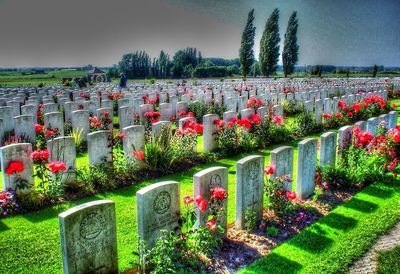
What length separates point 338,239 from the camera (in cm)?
520

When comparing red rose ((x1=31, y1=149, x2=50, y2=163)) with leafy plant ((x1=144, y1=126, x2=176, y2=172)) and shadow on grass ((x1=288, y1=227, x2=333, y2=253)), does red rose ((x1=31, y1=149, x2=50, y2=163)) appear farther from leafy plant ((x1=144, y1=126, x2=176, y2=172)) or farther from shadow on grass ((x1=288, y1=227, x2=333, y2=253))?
shadow on grass ((x1=288, y1=227, x2=333, y2=253))

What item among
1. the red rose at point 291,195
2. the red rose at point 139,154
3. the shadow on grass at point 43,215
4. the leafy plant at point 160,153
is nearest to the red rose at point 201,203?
the red rose at point 291,195

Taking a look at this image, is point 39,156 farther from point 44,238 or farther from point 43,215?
point 44,238

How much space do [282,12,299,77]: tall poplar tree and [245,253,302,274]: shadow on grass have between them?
52909 mm

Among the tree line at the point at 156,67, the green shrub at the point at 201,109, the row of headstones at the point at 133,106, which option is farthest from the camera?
the tree line at the point at 156,67

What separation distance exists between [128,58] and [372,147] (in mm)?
78291

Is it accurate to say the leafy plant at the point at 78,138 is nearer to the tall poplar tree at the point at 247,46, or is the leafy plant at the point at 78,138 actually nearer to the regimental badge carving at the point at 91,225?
the regimental badge carving at the point at 91,225

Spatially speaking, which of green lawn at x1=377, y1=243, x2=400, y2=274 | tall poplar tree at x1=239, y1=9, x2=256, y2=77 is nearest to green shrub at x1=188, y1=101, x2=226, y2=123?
green lawn at x1=377, y1=243, x2=400, y2=274

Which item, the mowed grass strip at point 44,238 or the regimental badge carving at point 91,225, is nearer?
the regimental badge carving at point 91,225

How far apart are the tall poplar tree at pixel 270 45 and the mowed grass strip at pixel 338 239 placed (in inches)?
1903

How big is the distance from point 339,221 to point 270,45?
164 feet

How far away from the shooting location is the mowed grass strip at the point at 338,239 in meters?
4.55

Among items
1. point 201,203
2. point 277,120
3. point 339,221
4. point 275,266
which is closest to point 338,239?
point 339,221

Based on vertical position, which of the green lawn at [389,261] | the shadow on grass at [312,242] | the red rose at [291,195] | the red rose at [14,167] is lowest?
the green lawn at [389,261]
